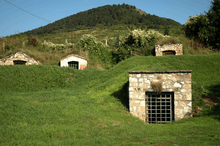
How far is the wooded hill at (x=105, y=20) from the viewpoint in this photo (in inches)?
2618

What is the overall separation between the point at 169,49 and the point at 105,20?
56.7 meters

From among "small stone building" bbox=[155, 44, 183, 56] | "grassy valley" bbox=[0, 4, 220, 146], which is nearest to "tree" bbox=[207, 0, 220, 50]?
"grassy valley" bbox=[0, 4, 220, 146]

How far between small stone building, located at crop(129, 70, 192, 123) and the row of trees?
13.5m

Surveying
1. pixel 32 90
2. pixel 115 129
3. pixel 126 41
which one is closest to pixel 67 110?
pixel 115 129

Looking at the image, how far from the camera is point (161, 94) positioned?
943 centimetres

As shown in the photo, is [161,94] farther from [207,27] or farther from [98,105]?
[207,27]

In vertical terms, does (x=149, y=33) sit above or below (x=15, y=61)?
above

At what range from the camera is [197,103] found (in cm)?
969

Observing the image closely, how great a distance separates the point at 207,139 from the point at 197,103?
157 inches

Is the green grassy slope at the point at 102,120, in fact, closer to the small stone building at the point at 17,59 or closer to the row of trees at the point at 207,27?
the row of trees at the point at 207,27

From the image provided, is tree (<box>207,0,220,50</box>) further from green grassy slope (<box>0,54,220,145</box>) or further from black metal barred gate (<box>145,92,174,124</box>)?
black metal barred gate (<box>145,92,174,124</box>)

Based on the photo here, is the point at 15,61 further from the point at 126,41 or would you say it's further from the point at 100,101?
the point at 100,101

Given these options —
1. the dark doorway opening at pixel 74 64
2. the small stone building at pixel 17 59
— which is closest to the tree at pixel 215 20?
the dark doorway opening at pixel 74 64

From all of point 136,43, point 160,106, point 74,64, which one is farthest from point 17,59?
point 160,106
